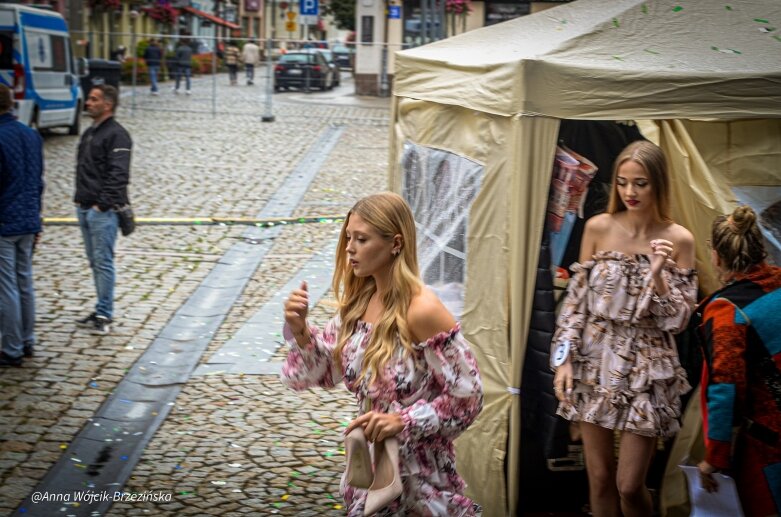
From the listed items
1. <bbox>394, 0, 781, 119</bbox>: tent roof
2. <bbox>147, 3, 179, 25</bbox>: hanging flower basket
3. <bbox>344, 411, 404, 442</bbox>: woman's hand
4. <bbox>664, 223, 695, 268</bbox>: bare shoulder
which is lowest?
<bbox>344, 411, 404, 442</bbox>: woman's hand

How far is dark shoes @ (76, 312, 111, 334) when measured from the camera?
25.7 feet

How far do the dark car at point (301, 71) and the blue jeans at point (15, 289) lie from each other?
26.4 meters

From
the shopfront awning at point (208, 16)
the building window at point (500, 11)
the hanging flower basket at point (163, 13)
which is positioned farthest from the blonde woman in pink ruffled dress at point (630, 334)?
the shopfront awning at point (208, 16)

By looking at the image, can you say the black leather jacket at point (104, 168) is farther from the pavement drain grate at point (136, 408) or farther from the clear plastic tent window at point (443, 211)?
the clear plastic tent window at point (443, 211)

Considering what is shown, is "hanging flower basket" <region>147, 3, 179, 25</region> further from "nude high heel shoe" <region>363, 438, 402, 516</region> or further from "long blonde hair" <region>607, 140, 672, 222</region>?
"nude high heel shoe" <region>363, 438, 402, 516</region>

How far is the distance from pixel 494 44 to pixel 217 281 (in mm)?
4944

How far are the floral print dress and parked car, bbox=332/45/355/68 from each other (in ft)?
109

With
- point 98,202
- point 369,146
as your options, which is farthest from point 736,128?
point 369,146

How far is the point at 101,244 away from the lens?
7.73 m

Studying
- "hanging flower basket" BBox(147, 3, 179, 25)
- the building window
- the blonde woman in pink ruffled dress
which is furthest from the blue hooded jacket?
"hanging flower basket" BBox(147, 3, 179, 25)

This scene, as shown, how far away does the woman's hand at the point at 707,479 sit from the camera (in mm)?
3531

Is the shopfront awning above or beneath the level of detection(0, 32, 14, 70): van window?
above

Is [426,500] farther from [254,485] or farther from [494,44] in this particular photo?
[494,44]

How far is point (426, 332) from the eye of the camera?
3260 millimetres
